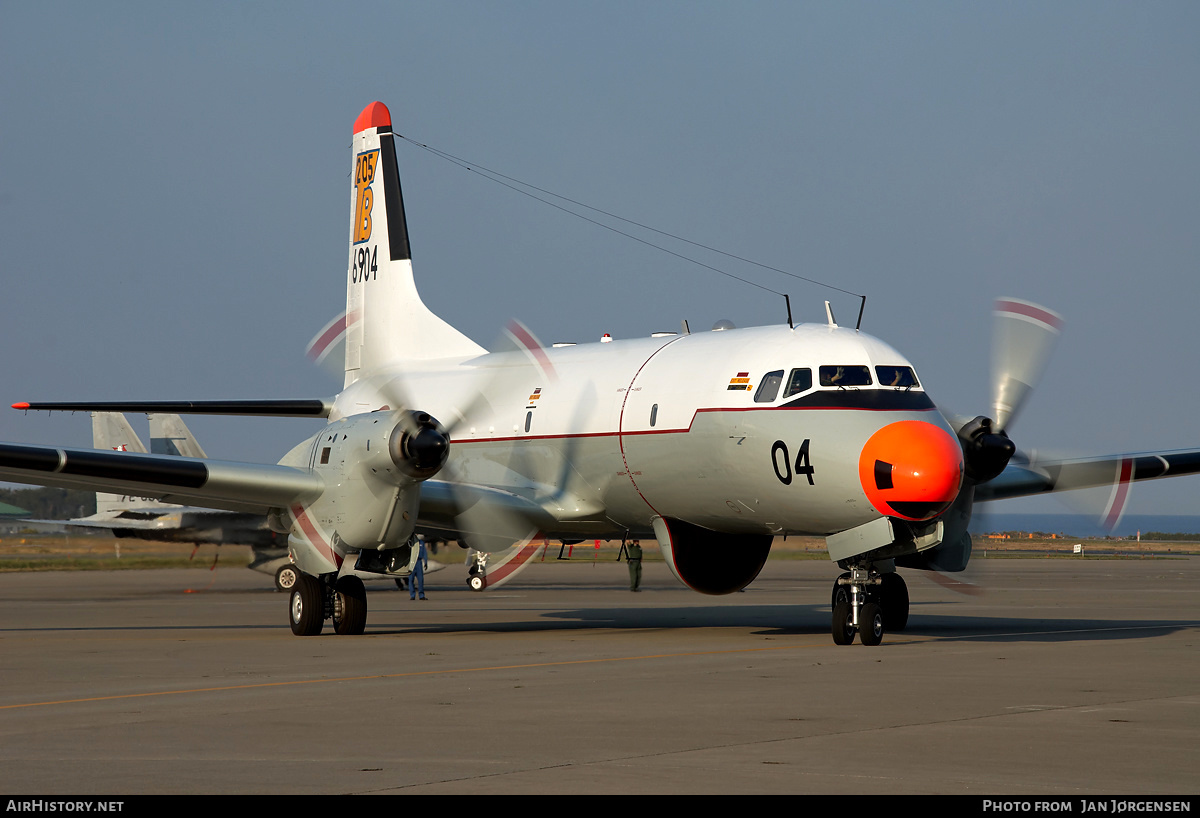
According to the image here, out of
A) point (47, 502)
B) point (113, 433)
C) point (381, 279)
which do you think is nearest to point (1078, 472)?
point (381, 279)

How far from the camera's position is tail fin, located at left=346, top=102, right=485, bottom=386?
21.2 metres

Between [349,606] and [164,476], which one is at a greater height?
[164,476]

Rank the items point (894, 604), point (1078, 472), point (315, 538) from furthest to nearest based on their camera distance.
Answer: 1. point (1078, 472)
2. point (894, 604)
3. point (315, 538)

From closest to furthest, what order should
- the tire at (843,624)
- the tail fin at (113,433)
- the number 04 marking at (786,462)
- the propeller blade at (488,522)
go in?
the number 04 marking at (786,462), the tire at (843,624), the propeller blade at (488,522), the tail fin at (113,433)

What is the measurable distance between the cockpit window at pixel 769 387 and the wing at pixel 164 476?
5.39 meters

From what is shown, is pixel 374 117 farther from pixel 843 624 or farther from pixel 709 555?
pixel 843 624

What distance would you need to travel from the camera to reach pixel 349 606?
1700 cm

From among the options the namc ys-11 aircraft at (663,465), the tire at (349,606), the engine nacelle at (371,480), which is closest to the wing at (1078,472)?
the namc ys-11 aircraft at (663,465)

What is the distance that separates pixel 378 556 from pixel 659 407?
389cm

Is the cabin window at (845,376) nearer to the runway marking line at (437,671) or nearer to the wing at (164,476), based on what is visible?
the runway marking line at (437,671)

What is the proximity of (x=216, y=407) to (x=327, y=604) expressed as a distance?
3592mm

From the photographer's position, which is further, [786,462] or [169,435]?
[169,435]

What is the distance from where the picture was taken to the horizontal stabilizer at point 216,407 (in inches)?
709

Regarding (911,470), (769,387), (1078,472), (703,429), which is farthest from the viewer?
(1078,472)
